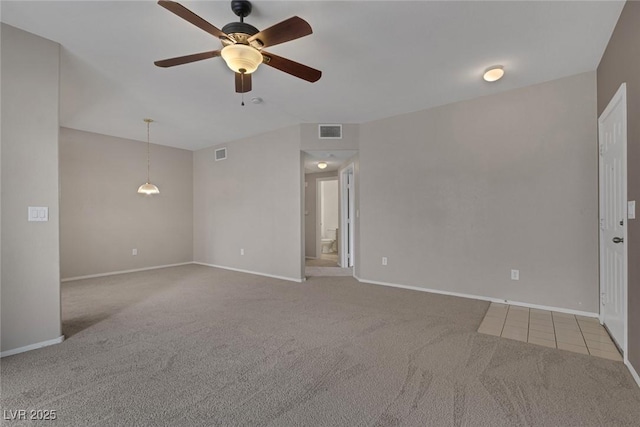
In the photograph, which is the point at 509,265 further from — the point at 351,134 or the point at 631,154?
the point at 351,134

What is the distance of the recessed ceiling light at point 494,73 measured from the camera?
298 cm

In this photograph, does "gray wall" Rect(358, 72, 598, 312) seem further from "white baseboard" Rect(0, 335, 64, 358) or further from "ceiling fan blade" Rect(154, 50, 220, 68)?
"white baseboard" Rect(0, 335, 64, 358)

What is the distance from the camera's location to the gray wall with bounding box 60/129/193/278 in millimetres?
4977

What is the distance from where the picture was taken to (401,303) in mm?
3619

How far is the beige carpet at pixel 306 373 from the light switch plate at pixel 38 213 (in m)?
1.09

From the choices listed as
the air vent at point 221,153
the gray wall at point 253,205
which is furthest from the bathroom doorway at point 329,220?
the air vent at point 221,153

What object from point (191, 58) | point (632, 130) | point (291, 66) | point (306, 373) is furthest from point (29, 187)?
point (632, 130)

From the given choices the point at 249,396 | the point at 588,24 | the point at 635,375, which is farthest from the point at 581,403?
the point at 588,24

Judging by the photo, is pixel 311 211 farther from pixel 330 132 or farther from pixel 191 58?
pixel 191 58

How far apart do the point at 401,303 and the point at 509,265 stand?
54.7 inches

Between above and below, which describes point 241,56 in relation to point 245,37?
below

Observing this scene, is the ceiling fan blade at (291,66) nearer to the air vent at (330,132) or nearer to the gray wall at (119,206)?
the air vent at (330,132)

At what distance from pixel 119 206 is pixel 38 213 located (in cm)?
345

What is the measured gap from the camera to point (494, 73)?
3025mm
